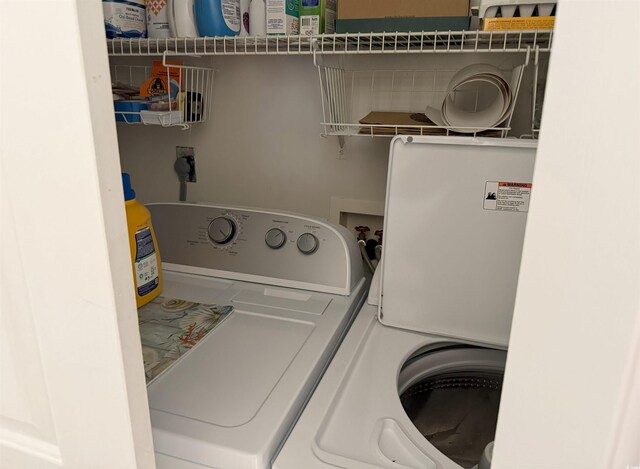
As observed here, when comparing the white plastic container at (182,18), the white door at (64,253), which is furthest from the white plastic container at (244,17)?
the white door at (64,253)

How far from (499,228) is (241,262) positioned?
720 mm

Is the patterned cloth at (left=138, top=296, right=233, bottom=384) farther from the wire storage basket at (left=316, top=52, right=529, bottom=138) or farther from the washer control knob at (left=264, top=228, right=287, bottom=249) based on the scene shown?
the wire storage basket at (left=316, top=52, right=529, bottom=138)

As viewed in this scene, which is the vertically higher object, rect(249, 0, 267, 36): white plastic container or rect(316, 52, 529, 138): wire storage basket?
rect(249, 0, 267, 36): white plastic container

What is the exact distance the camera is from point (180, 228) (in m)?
1.53

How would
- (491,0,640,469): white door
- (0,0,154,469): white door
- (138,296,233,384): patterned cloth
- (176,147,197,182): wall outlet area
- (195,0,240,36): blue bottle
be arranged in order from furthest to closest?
(176,147,197,182): wall outlet area
(195,0,240,36): blue bottle
(138,296,233,384): patterned cloth
(0,0,154,469): white door
(491,0,640,469): white door

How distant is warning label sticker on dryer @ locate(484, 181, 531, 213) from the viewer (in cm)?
115

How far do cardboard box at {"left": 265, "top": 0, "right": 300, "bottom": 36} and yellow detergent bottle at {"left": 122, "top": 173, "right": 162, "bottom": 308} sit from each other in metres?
0.54

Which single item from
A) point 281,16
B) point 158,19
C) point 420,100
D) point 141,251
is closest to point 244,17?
point 281,16

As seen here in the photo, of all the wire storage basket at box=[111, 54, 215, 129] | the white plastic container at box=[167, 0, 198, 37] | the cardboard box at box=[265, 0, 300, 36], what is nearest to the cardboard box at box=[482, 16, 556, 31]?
the cardboard box at box=[265, 0, 300, 36]

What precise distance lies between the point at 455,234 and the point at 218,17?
32.8 inches

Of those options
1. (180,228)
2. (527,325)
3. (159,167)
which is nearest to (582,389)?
(527,325)

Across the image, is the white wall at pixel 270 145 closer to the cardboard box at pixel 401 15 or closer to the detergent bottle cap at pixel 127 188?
the cardboard box at pixel 401 15

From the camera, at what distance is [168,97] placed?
154cm

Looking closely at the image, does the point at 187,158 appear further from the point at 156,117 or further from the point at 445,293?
the point at 445,293
